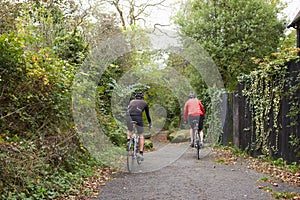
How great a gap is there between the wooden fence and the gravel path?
909mm

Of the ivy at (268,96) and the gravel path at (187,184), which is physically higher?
the ivy at (268,96)

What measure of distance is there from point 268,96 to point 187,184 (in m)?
3.46

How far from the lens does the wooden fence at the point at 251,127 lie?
716 cm

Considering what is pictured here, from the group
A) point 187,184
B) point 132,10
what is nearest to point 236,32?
point 132,10

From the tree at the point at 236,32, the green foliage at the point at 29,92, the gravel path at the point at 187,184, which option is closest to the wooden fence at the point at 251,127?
the gravel path at the point at 187,184

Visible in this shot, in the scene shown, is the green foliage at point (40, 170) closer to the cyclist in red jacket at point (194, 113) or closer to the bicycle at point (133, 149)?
the bicycle at point (133, 149)

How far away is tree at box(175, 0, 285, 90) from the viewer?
698 inches

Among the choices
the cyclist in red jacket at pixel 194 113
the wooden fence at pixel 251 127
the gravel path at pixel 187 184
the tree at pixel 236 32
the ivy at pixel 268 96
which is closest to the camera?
the gravel path at pixel 187 184

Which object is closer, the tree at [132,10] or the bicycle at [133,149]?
the bicycle at [133,149]

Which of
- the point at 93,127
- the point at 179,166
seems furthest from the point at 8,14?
the point at 179,166

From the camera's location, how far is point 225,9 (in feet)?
60.3

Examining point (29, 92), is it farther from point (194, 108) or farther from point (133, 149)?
point (194, 108)

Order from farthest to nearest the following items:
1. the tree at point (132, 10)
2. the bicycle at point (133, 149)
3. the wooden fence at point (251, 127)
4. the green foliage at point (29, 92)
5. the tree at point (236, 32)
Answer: the tree at point (132, 10) < the tree at point (236, 32) < the bicycle at point (133, 149) < the wooden fence at point (251, 127) < the green foliage at point (29, 92)

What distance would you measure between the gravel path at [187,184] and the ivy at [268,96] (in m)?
0.98
